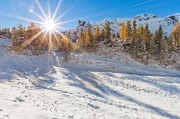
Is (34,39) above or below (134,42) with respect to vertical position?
below

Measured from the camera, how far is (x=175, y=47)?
74.2 m

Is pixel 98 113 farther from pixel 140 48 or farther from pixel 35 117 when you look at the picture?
pixel 140 48

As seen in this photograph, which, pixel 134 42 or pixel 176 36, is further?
pixel 176 36

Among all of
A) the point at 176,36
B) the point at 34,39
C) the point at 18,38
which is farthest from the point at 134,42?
the point at 18,38

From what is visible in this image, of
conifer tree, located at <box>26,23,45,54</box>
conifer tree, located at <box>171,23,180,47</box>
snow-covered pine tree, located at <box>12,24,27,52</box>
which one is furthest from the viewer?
conifer tree, located at <box>171,23,180,47</box>

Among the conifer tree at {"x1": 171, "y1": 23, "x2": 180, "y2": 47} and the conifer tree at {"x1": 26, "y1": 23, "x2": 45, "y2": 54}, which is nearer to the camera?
the conifer tree at {"x1": 26, "y1": 23, "x2": 45, "y2": 54}

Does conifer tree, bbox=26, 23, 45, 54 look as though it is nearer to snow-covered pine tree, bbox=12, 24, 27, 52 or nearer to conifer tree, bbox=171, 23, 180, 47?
snow-covered pine tree, bbox=12, 24, 27, 52

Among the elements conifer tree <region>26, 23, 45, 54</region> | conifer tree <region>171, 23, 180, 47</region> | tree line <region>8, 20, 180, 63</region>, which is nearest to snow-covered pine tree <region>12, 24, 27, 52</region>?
tree line <region>8, 20, 180, 63</region>

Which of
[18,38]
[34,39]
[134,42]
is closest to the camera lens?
[18,38]

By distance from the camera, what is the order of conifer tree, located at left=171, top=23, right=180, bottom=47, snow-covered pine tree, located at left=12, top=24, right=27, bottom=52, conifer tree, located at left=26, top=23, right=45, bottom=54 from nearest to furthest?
1. snow-covered pine tree, located at left=12, top=24, right=27, bottom=52
2. conifer tree, located at left=26, top=23, right=45, bottom=54
3. conifer tree, located at left=171, top=23, right=180, bottom=47

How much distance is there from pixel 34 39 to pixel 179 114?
4567 cm

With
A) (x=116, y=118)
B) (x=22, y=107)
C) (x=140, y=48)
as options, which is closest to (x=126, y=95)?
(x=116, y=118)

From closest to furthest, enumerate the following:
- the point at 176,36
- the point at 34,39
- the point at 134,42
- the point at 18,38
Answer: the point at 18,38 < the point at 34,39 < the point at 134,42 < the point at 176,36

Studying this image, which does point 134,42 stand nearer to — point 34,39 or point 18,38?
point 34,39
